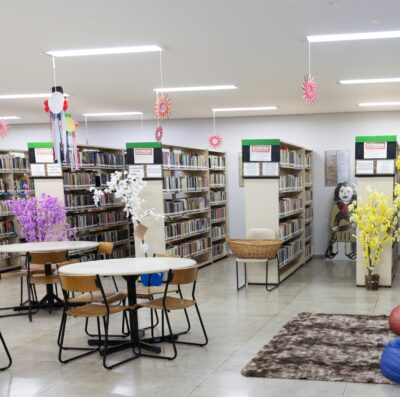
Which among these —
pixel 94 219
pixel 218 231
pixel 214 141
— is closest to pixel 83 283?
pixel 94 219

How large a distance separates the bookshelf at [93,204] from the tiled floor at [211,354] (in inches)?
73.5

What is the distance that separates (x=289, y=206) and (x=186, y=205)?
1.92m

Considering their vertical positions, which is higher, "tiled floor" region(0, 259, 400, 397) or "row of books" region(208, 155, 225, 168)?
"row of books" region(208, 155, 225, 168)

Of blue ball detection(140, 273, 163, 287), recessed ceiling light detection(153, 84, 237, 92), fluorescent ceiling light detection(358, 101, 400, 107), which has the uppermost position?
recessed ceiling light detection(153, 84, 237, 92)

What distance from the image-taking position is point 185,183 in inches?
384

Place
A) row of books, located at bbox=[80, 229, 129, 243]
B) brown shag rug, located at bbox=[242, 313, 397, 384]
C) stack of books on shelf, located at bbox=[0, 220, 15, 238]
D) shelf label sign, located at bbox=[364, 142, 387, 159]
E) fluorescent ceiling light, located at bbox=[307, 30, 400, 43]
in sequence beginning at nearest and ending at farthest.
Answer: brown shag rug, located at bbox=[242, 313, 397, 384] → fluorescent ceiling light, located at bbox=[307, 30, 400, 43] → shelf label sign, located at bbox=[364, 142, 387, 159] → row of books, located at bbox=[80, 229, 129, 243] → stack of books on shelf, located at bbox=[0, 220, 15, 238]

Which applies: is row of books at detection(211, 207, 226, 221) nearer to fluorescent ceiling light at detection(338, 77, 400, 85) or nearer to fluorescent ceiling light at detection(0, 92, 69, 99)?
fluorescent ceiling light at detection(0, 92, 69, 99)

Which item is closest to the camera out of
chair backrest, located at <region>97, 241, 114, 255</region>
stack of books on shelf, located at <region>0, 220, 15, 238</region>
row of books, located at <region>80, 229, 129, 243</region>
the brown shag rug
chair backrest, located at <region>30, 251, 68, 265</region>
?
the brown shag rug

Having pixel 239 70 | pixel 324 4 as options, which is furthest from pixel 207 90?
pixel 324 4

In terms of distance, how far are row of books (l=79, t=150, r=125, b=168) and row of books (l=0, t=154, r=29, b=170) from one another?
177 cm

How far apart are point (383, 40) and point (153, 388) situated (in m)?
4.07

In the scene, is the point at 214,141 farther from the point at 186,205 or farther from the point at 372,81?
the point at 372,81

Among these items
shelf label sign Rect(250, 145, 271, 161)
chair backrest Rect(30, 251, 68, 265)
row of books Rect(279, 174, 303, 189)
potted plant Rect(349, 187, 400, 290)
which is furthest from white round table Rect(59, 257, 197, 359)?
row of books Rect(279, 174, 303, 189)

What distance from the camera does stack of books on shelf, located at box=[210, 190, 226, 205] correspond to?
36.3 feet
